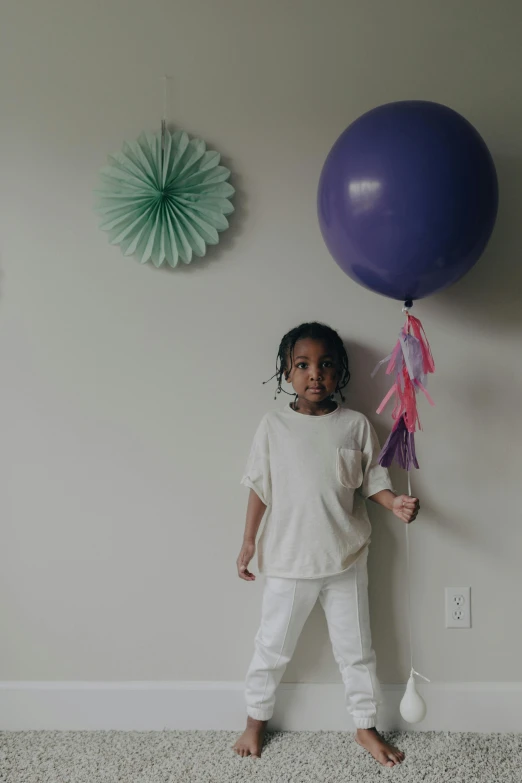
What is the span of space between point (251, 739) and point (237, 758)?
0.05 meters

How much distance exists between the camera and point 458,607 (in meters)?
1.70

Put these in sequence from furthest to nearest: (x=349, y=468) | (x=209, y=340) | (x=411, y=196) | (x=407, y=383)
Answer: (x=209, y=340) → (x=349, y=468) → (x=407, y=383) → (x=411, y=196)

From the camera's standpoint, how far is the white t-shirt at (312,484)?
5.20 feet

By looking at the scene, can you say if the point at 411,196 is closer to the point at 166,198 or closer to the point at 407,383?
the point at 407,383

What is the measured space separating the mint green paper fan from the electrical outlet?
1.12 metres

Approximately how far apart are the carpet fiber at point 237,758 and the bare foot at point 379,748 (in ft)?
0.05

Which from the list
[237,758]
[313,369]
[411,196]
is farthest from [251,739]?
[411,196]

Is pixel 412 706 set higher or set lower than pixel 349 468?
lower

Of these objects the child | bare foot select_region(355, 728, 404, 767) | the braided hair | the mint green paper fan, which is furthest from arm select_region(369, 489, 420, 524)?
the mint green paper fan

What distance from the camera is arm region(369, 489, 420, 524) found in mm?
1519

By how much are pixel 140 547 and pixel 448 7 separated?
5.43ft

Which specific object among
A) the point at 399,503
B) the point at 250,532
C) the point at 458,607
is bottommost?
the point at 458,607

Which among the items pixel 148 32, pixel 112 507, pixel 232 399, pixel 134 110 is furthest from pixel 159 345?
pixel 148 32

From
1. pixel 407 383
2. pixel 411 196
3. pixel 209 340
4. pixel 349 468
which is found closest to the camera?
pixel 411 196
